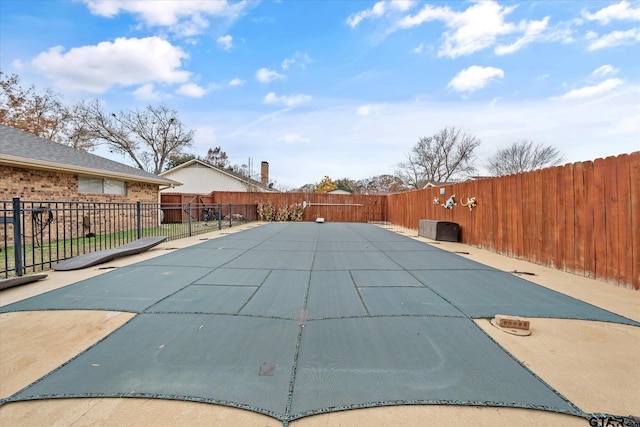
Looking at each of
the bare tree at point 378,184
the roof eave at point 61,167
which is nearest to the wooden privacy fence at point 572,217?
the roof eave at point 61,167

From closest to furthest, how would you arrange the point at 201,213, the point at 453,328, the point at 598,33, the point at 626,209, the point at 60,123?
the point at 453,328 → the point at 626,209 → the point at 598,33 → the point at 201,213 → the point at 60,123

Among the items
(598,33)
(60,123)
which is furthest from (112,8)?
(60,123)

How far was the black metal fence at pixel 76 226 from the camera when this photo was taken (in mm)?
4453

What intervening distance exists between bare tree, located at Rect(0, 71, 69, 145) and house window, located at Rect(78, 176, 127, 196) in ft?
51.2

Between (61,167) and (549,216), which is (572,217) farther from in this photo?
(61,167)

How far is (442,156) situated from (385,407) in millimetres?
32899

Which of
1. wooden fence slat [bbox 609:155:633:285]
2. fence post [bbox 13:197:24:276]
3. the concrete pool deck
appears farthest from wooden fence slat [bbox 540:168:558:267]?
fence post [bbox 13:197:24:276]

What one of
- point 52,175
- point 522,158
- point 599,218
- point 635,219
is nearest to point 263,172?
point 52,175

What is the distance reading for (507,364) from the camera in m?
1.90

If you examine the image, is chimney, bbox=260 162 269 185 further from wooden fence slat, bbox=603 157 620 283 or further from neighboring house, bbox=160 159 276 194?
wooden fence slat, bbox=603 157 620 283

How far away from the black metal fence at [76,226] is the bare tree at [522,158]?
27.3 metres

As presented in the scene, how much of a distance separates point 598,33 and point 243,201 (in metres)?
16.7

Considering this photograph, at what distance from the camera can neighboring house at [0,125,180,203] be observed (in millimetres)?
7434

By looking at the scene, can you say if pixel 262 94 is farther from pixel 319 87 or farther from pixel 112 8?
pixel 112 8
